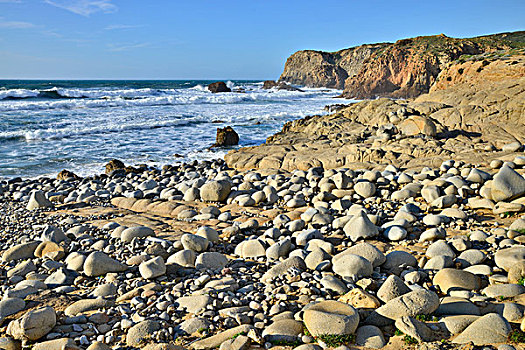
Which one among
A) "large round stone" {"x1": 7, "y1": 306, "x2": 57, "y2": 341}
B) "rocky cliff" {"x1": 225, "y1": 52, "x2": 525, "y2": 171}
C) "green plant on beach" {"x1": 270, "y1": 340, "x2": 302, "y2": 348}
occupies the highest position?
"rocky cliff" {"x1": 225, "y1": 52, "x2": 525, "y2": 171}

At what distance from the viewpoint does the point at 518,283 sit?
3.29 meters

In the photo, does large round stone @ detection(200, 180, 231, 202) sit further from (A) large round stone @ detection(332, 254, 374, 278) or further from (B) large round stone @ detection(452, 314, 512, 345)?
(B) large round stone @ detection(452, 314, 512, 345)

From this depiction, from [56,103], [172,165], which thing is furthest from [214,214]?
[56,103]

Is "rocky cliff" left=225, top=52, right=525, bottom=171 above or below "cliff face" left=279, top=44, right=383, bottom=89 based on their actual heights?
below

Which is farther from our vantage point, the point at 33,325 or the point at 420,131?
the point at 420,131

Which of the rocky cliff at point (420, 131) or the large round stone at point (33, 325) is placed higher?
the rocky cliff at point (420, 131)

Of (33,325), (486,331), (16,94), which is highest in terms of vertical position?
(16,94)

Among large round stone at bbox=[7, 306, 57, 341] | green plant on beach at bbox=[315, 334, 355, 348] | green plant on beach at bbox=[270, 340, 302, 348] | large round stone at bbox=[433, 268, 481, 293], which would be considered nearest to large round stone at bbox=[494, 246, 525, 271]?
large round stone at bbox=[433, 268, 481, 293]

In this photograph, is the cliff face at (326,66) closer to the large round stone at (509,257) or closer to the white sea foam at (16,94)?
the white sea foam at (16,94)

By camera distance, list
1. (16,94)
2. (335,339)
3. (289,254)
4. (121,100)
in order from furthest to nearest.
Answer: (16,94) < (121,100) < (289,254) < (335,339)

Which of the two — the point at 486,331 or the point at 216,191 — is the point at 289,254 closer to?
the point at 486,331

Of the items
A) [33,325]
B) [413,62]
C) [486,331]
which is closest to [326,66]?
[413,62]

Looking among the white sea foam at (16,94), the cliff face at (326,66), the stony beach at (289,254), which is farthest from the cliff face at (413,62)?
the white sea foam at (16,94)

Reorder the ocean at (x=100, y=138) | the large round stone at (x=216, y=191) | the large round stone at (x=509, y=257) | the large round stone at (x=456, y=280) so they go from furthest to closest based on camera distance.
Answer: the ocean at (x=100, y=138), the large round stone at (x=216, y=191), the large round stone at (x=509, y=257), the large round stone at (x=456, y=280)
